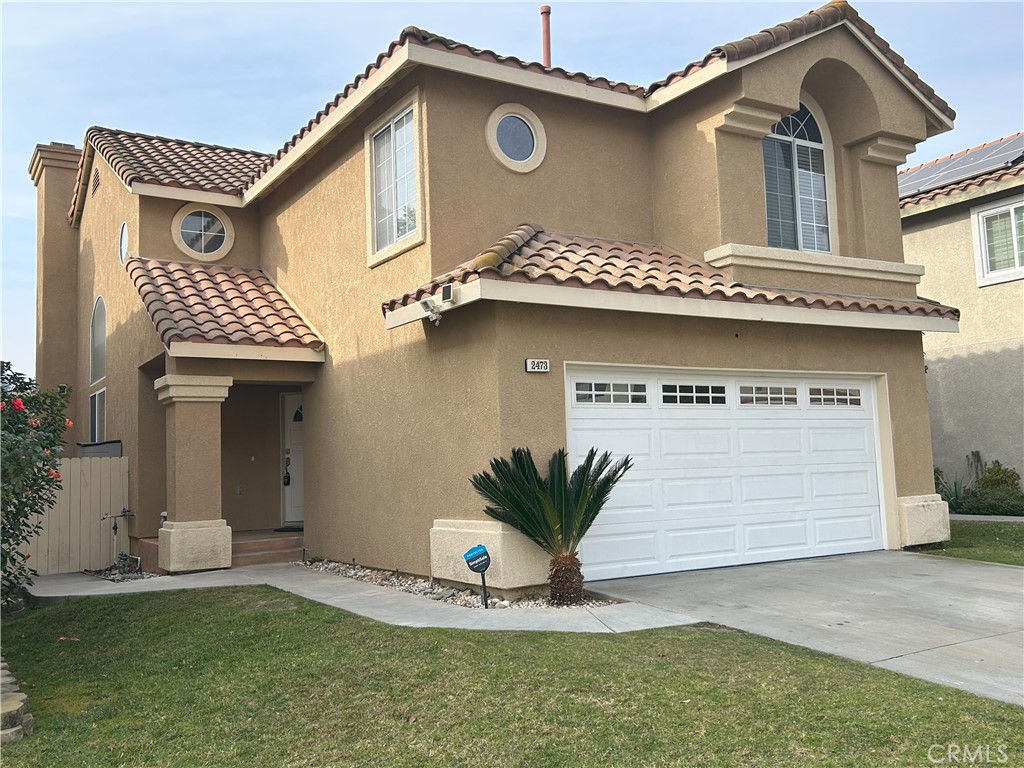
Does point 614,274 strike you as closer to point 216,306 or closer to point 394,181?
point 394,181

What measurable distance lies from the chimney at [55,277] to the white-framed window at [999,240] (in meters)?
18.9

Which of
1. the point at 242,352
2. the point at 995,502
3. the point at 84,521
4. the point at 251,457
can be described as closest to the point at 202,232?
the point at 242,352

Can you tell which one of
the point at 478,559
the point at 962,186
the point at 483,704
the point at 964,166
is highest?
the point at 964,166

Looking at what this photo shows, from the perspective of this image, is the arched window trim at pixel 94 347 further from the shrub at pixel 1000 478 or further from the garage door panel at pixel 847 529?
the shrub at pixel 1000 478

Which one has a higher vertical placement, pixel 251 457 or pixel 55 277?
pixel 55 277

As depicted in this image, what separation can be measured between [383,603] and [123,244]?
10.0 m

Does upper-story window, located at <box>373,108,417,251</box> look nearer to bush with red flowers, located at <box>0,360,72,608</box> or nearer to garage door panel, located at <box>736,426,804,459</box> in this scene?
bush with red flowers, located at <box>0,360,72,608</box>

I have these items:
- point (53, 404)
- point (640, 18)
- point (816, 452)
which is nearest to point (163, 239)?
point (53, 404)

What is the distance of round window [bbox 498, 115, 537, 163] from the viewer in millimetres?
11328

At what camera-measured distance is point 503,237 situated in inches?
441

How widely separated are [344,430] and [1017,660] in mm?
8701

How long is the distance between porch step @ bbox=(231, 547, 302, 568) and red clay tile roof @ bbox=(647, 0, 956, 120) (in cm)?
839

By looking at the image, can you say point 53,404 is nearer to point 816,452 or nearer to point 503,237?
point 503,237

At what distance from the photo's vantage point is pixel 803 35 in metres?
11.8
